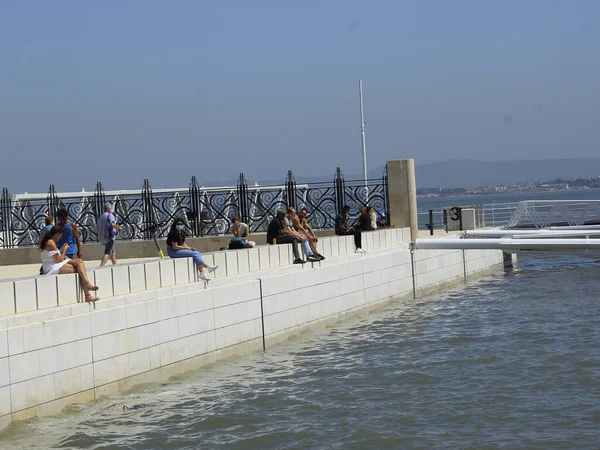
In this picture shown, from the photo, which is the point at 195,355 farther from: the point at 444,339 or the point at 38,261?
the point at 38,261

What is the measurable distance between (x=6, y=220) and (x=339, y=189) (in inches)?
371

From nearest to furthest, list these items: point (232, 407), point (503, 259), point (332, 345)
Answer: point (232, 407) < point (332, 345) < point (503, 259)

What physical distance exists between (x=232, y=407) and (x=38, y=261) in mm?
14953

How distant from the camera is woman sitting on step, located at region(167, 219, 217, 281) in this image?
16594mm

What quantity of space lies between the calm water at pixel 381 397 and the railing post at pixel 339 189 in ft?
21.9

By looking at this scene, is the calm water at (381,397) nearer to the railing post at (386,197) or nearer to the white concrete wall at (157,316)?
the white concrete wall at (157,316)

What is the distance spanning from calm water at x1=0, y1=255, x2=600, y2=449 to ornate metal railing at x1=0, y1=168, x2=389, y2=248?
6713 mm

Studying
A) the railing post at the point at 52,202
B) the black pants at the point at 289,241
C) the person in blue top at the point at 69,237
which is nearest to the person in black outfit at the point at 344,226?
the black pants at the point at 289,241

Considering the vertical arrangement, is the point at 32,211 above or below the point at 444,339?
above

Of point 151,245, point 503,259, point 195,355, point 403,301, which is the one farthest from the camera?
point 503,259

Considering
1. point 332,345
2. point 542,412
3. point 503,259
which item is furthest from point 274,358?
point 503,259

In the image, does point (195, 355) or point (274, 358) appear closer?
point (195, 355)

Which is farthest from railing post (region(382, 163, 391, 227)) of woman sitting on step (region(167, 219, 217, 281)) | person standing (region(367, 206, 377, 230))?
woman sitting on step (region(167, 219, 217, 281))

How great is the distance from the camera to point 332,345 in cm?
1828
